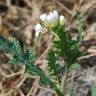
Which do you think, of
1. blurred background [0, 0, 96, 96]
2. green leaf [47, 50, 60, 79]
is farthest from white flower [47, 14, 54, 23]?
blurred background [0, 0, 96, 96]

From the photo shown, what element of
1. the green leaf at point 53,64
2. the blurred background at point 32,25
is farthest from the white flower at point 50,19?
the blurred background at point 32,25

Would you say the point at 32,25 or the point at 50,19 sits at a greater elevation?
the point at 50,19

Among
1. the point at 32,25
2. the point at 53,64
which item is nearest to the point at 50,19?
A: the point at 53,64

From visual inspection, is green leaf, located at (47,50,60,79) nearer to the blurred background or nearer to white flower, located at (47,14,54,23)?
white flower, located at (47,14,54,23)

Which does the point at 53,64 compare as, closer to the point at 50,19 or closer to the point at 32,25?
the point at 50,19

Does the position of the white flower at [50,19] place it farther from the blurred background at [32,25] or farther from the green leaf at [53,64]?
the blurred background at [32,25]

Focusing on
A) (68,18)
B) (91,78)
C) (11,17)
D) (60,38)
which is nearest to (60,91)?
(60,38)

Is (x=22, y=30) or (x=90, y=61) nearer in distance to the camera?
(x=90, y=61)

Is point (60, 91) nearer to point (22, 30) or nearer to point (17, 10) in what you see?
point (22, 30)
